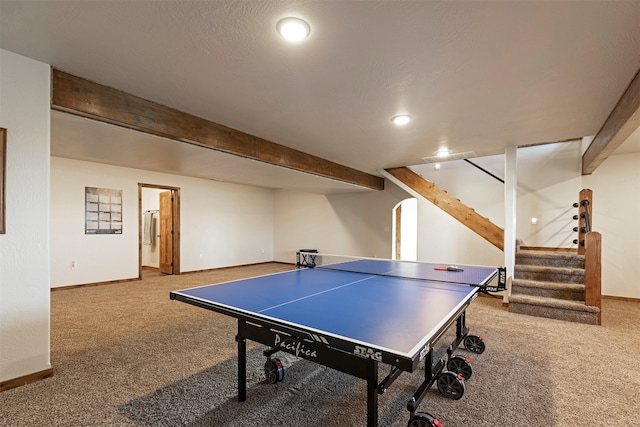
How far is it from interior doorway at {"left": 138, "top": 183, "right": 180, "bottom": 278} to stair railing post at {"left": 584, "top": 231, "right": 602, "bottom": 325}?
7108 millimetres

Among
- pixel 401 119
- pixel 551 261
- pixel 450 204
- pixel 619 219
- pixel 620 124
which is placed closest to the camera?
pixel 620 124

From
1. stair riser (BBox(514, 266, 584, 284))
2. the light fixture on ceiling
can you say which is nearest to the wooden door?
the light fixture on ceiling

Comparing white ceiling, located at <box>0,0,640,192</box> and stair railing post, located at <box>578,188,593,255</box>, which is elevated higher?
white ceiling, located at <box>0,0,640,192</box>

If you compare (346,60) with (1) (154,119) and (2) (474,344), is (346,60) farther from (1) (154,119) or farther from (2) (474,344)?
(2) (474,344)

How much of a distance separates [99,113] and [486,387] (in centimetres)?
359

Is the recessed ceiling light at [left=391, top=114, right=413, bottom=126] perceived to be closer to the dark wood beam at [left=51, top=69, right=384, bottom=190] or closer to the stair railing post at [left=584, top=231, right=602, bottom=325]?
the dark wood beam at [left=51, top=69, right=384, bottom=190]

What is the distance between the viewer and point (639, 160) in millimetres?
4695

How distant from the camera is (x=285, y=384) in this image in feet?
7.22

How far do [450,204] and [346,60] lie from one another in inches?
148

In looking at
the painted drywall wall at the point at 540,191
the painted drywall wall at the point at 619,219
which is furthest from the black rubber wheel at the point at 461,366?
the painted drywall wall at the point at 619,219

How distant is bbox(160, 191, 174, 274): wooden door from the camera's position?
6.91 m

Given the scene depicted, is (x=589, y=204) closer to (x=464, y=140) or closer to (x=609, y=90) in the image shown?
(x=464, y=140)

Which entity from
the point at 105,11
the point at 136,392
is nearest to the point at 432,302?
the point at 136,392

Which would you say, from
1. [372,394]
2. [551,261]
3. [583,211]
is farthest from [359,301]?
[583,211]
